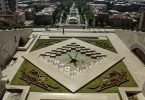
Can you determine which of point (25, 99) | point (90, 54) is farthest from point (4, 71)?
point (90, 54)

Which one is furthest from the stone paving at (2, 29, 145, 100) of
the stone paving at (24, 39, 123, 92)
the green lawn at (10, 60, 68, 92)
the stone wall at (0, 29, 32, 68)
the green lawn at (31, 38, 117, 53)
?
the stone paving at (24, 39, 123, 92)

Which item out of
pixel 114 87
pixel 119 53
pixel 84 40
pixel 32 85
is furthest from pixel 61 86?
pixel 84 40

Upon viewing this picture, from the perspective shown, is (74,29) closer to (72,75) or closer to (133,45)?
(133,45)

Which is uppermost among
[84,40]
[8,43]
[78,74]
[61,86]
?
[8,43]

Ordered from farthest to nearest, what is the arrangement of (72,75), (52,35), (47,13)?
(47,13), (52,35), (72,75)

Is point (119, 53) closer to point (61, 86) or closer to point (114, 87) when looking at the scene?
point (114, 87)

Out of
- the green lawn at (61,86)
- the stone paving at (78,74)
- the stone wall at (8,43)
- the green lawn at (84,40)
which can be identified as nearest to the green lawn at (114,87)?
the green lawn at (61,86)

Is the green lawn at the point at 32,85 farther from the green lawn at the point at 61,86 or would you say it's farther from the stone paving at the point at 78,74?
the stone paving at the point at 78,74

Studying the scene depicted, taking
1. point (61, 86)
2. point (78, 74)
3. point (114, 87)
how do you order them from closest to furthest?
point (114, 87) → point (61, 86) → point (78, 74)
